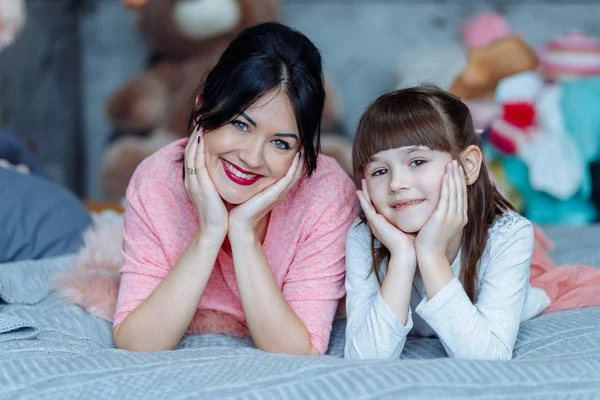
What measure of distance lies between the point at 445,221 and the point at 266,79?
36 centimetres

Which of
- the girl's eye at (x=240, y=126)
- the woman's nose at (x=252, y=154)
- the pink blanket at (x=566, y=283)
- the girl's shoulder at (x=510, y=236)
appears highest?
the girl's eye at (x=240, y=126)

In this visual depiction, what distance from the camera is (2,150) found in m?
2.02

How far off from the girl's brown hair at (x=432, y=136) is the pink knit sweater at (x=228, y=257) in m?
0.08

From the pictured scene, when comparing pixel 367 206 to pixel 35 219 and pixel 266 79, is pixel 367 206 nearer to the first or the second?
pixel 266 79

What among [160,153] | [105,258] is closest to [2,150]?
[105,258]

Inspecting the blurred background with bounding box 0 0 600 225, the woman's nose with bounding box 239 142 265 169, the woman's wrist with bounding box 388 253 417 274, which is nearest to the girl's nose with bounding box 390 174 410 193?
the woman's wrist with bounding box 388 253 417 274

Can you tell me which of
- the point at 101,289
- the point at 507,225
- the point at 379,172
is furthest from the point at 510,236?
the point at 101,289

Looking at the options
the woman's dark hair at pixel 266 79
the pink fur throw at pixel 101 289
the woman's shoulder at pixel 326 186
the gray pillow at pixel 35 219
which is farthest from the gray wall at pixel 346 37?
the woman's dark hair at pixel 266 79

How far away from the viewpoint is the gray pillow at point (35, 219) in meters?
1.60

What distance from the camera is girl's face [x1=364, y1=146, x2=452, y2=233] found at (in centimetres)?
115

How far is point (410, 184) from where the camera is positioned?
3.77 ft

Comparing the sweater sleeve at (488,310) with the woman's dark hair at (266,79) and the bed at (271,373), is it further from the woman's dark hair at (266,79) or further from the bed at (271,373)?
the woman's dark hair at (266,79)

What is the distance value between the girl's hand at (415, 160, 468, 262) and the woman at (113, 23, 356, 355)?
203mm

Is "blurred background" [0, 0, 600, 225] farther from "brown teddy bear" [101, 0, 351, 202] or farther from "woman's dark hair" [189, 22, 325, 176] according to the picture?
"woman's dark hair" [189, 22, 325, 176]
